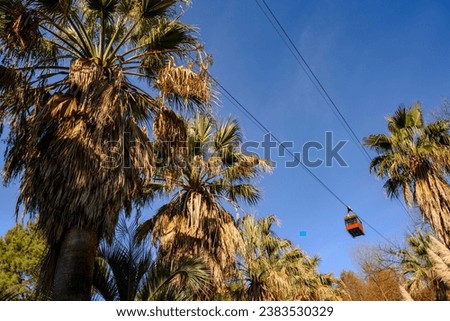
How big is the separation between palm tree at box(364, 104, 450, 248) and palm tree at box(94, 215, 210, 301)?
878 centimetres

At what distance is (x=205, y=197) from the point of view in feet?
33.4

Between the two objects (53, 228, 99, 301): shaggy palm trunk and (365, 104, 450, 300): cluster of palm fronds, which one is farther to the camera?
(365, 104, 450, 300): cluster of palm fronds

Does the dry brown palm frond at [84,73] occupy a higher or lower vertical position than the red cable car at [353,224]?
lower

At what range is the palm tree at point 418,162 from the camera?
1198cm

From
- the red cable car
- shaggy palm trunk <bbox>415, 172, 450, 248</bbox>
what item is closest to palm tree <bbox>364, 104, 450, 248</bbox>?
shaggy palm trunk <bbox>415, 172, 450, 248</bbox>

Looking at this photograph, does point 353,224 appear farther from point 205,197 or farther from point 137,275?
point 137,275

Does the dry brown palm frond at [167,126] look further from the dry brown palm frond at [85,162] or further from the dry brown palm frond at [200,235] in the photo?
the dry brown palm frond at [200,235]

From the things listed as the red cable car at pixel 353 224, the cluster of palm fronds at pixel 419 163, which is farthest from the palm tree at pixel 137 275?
the red cable car at pixel 353 224

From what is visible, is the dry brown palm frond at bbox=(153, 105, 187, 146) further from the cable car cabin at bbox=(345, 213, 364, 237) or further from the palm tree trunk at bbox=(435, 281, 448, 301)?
the palm tree trunk at bbox=(435, 281, 448, 301)

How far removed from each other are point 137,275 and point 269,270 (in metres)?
8.11

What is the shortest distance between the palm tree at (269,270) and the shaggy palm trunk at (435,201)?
5056mm

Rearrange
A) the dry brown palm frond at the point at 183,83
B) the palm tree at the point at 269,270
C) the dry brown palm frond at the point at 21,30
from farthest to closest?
the palm tree at the point at 269,270 → the dry brown palm frond at the point at 183,83 → the dry brown palm frond at the point at 21,30

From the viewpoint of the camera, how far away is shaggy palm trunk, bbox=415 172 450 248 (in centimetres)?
1174
